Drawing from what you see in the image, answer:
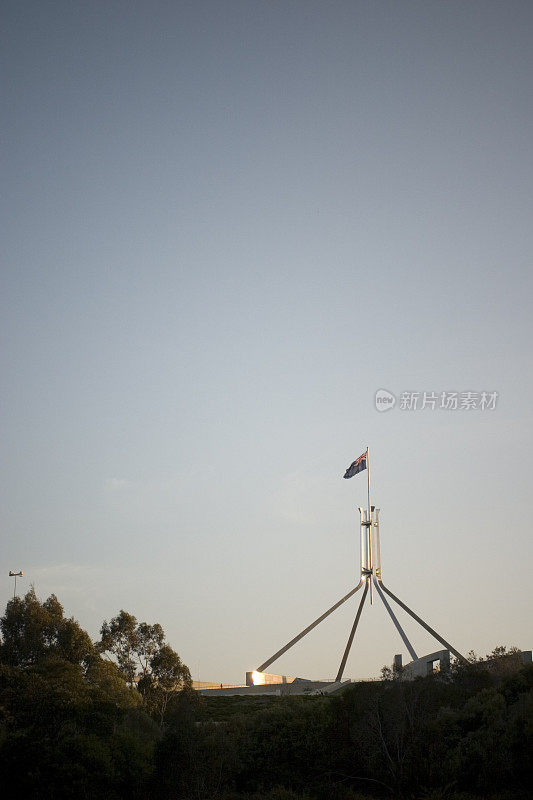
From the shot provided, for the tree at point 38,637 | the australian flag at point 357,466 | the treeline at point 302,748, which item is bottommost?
the treeline at point 302,748

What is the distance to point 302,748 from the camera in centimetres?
2455

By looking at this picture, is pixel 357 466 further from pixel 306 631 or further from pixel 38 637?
pixel 38 637

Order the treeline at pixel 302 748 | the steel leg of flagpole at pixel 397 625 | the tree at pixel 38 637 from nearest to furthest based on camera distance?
the treeline at pixel 302 748, the tree at pixel 38 637, the steel leg of flagpole at pixel 397 625

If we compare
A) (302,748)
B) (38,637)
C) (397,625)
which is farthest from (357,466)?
(302,748)

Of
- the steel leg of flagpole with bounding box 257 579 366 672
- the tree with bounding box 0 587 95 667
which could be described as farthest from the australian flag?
the tree with bounding box 0 587 95 667

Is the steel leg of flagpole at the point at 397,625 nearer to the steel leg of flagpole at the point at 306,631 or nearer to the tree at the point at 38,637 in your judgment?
the steel leg of flagpole at the point at 306,631

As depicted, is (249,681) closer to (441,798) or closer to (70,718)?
(70,718)

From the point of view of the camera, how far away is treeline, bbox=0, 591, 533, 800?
21.3 meters

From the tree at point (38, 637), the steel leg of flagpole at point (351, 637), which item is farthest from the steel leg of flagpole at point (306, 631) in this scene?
the tree at point (38, 637)

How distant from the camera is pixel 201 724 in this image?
80.4 feet

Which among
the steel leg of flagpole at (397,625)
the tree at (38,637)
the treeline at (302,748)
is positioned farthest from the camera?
the steel leg of flagpole at (397,625)

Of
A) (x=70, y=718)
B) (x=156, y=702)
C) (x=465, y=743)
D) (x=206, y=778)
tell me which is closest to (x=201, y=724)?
(x=206, y=778)

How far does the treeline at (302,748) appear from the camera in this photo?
21273 mm

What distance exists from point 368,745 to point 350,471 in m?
26.9
